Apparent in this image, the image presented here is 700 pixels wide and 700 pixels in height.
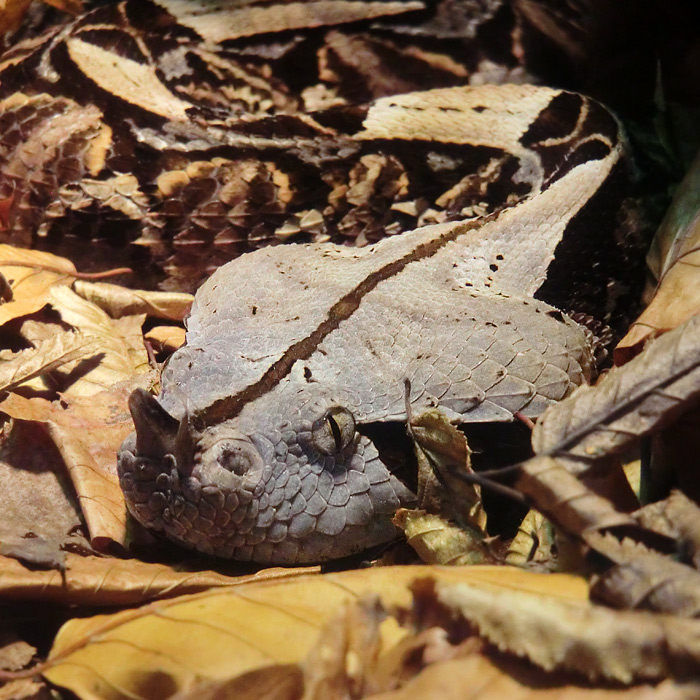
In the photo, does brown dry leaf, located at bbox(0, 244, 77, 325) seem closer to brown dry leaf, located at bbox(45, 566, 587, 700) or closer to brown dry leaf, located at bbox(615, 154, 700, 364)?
brown dry leaf, located at bbox(45, 566, 587, 700)

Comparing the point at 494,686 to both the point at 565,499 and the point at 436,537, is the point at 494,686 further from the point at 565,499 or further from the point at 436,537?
the point at 436,537

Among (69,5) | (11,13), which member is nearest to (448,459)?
(11,13)

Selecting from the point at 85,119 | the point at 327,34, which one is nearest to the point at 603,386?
the point at 85,119

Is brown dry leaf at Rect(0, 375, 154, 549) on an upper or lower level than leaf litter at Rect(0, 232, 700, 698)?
lower

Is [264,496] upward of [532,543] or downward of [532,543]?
upward

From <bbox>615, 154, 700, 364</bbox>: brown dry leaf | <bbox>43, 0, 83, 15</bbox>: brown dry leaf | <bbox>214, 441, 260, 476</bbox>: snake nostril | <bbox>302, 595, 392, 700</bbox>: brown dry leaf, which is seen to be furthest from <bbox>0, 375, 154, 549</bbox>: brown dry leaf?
<bbox>43, 0, 83, 15</bbox>: brown dry leaf

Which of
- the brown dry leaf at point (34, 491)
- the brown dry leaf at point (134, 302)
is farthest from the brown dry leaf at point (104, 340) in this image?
the brown dry leaf at point (34, 491)

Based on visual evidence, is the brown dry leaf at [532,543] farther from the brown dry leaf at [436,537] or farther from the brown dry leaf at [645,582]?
the brown dry leaf at [645,582]
